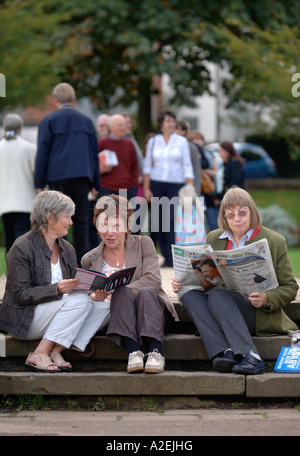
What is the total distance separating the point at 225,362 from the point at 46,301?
4.18 ft

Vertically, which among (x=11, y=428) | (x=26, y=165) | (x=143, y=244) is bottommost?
(x=11, y=428)

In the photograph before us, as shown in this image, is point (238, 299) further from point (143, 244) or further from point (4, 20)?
point (4, 20)

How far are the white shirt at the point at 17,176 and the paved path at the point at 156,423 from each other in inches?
139

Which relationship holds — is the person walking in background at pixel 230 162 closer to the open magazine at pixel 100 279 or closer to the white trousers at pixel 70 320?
the white trousers at pixel 70 320

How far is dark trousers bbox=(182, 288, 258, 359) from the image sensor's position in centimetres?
554

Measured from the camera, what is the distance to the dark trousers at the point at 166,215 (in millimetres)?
9688

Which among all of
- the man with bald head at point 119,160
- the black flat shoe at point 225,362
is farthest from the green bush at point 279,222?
the black flat shoe at point 225,362

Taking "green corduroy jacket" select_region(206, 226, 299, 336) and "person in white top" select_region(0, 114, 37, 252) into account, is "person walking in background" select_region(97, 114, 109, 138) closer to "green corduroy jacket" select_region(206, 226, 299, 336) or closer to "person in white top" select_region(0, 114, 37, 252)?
"person in white top" select_region(0, 114, 37, 252)

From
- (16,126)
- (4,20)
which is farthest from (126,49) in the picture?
(16,126)

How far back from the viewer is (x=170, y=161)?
31.8 feet

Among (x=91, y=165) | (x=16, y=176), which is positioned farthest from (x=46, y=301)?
(x=16, y=176)

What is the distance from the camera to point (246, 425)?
504 centimetres

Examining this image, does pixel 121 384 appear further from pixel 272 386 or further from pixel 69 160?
pixel 69 160
